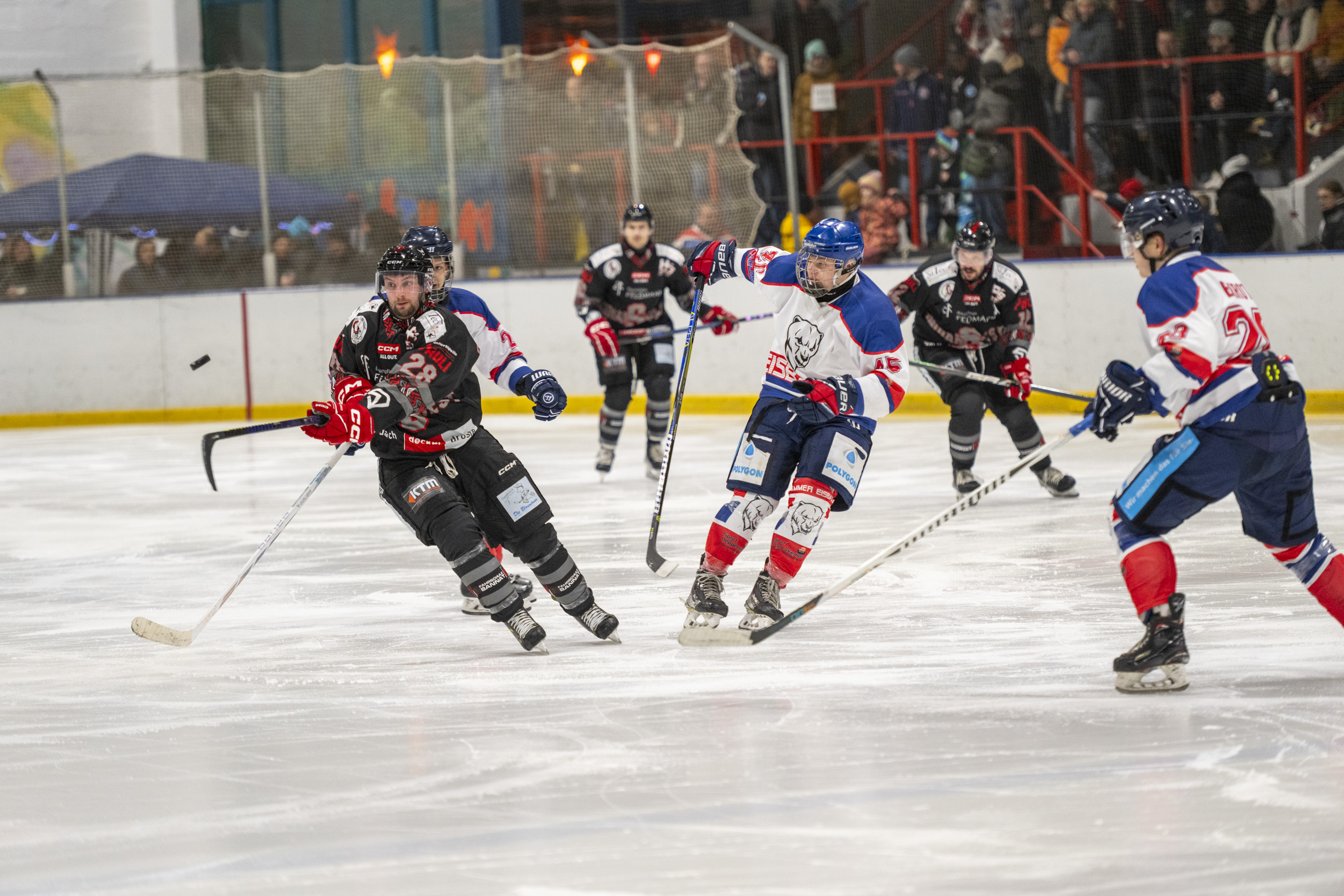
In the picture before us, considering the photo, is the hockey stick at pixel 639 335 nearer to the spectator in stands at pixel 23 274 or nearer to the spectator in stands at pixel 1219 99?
the spectator in stands at pixel 1219 99

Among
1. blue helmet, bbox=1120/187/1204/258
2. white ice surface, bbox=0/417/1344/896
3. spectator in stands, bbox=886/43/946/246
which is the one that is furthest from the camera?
spectator in stands, bbox=886/43/946/246

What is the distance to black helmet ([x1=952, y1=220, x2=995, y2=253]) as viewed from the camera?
6.50 meters

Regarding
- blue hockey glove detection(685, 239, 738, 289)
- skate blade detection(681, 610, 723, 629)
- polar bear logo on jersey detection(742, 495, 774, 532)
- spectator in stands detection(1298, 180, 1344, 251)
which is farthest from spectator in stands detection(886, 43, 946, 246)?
skate blade detection(681, 610, 723, 629)

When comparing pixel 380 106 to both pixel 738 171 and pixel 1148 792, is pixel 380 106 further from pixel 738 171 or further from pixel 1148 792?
pixel 1148 792

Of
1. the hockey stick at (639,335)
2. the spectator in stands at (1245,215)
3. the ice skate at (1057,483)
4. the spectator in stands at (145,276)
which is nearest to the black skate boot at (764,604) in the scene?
the ice skate at (1057,483)

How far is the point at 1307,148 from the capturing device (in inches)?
369

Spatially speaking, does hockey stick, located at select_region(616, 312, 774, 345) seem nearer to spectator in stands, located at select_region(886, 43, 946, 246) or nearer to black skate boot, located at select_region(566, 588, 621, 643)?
spectator in stands, located at select_region(886, 43, 946, 246)

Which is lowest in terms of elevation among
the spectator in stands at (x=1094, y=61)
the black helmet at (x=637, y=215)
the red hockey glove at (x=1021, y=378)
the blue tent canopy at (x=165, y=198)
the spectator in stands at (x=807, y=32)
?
the red hockey glove at (x=1021, y=378)

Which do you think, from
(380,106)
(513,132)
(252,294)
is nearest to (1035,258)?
(513,132)

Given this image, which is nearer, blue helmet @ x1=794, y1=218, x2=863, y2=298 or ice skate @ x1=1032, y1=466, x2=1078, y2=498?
blue helmet @ x1=794, y1=218, x2=863, y2=298

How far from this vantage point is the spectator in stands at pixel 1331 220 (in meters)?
8.76

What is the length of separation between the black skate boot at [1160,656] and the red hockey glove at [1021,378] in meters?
3.16

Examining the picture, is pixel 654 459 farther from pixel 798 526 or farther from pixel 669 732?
pixel 669 732

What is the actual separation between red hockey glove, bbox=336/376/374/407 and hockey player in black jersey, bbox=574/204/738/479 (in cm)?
351
